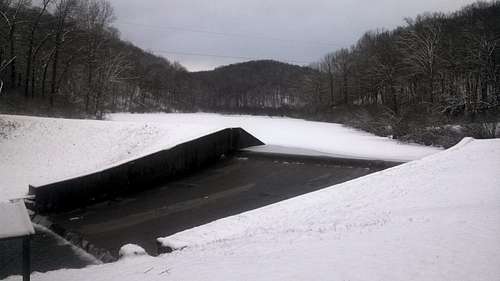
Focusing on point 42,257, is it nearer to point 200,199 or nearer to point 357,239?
point 200,199

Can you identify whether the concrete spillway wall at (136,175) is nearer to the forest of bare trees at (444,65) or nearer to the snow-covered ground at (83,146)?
the snow-covered ground at (83,146)

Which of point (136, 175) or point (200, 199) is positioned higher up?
point (136, 175)

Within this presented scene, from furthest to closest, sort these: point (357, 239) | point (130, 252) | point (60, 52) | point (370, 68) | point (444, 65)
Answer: point (370, 68)
point (444, 65)
point (60, 52)
point (130, 252)
point (357, 239)

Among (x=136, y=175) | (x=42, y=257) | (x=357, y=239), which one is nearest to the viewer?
(x=357, y=239)

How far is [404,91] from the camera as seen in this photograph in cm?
5731

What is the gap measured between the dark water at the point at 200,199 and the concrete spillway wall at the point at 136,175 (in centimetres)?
48

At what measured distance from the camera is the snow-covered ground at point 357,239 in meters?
5.72

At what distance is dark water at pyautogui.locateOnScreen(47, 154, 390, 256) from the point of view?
13016mm

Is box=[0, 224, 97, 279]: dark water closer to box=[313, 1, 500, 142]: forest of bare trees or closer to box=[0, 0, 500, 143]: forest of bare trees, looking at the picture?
box=[0, 0, 500, 143]: forest of bare trees

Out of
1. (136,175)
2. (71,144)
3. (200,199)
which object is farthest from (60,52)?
(200,199)


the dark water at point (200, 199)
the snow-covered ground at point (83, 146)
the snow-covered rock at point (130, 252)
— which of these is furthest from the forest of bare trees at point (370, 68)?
the snow-covered rock at point (130, 252)

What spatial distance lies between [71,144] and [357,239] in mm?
17717

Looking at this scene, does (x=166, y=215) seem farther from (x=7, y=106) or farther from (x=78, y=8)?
(x=78, y=8)

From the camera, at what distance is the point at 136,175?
58.3 feet
